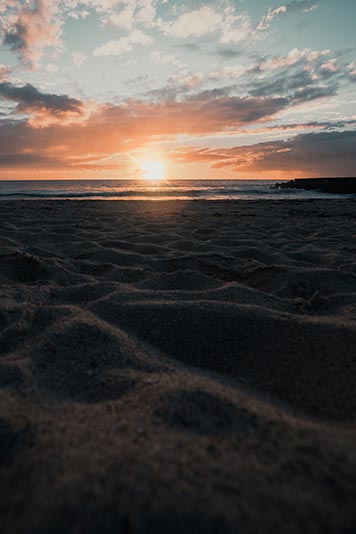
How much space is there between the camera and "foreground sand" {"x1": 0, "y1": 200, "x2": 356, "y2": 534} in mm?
572

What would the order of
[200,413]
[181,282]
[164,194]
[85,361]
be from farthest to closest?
[164,194] < [181,282] < [85,361] < [200,413]

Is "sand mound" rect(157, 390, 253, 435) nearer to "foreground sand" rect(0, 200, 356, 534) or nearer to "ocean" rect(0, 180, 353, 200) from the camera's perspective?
"foreground sand" rect(0, 200, 356, 534)

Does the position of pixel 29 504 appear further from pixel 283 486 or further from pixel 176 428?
pixel 283 486

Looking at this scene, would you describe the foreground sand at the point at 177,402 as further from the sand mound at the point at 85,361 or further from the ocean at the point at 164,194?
the ocean at the point at 164,194

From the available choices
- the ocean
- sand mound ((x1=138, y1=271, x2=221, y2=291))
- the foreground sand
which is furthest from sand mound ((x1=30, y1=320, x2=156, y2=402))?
the ocean

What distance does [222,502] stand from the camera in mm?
571

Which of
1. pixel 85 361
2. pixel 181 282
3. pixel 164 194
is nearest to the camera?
pixel 85 361

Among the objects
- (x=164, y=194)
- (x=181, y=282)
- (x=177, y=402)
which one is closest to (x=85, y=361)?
(x=177, y=402)

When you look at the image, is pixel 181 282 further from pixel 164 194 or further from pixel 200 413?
pixel 164 194

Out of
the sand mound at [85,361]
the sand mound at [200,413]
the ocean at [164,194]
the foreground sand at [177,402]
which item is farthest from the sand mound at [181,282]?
the ocean at [164,194]

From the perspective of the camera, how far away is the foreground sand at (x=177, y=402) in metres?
0.57

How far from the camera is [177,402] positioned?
891mm

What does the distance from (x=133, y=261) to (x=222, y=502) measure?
2157 mm

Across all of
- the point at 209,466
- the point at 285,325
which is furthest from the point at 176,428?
the point at 285,325
